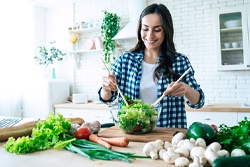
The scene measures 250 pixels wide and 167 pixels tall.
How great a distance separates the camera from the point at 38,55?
15.1ft

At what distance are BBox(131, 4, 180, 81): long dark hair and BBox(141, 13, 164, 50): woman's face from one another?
0.09ft

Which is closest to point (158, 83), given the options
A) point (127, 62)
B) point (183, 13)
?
point (127, 62)

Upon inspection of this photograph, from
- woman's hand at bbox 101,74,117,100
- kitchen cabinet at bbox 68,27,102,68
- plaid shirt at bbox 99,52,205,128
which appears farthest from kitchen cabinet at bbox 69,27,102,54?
woman's hand at bbox 101,74,117,100

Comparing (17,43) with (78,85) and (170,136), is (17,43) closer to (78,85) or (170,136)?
(78,85)

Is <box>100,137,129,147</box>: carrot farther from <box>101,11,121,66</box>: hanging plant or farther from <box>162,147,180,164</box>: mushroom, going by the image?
<box>101,11,121,66</box>: hanging plant

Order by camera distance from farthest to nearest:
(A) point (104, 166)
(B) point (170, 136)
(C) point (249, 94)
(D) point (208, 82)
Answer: (D) point (208, 82) → (C) point (249, 94) → (B) point (170, 136) → (A) point (104, 166)

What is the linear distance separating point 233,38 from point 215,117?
1.19 metres

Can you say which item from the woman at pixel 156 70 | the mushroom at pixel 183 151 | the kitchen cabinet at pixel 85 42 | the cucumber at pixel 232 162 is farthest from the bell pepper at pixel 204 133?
the kitchen cabinet at pixel 85 42

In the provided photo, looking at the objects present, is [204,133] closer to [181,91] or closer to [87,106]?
[181,91]

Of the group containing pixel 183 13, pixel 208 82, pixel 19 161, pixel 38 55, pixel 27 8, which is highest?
pixel 27 8

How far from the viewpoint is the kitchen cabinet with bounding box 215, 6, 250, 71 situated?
316cm

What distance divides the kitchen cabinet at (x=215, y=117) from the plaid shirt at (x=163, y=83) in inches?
57.2

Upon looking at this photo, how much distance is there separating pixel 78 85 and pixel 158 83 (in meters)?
3.25

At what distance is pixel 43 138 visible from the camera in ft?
3.84
